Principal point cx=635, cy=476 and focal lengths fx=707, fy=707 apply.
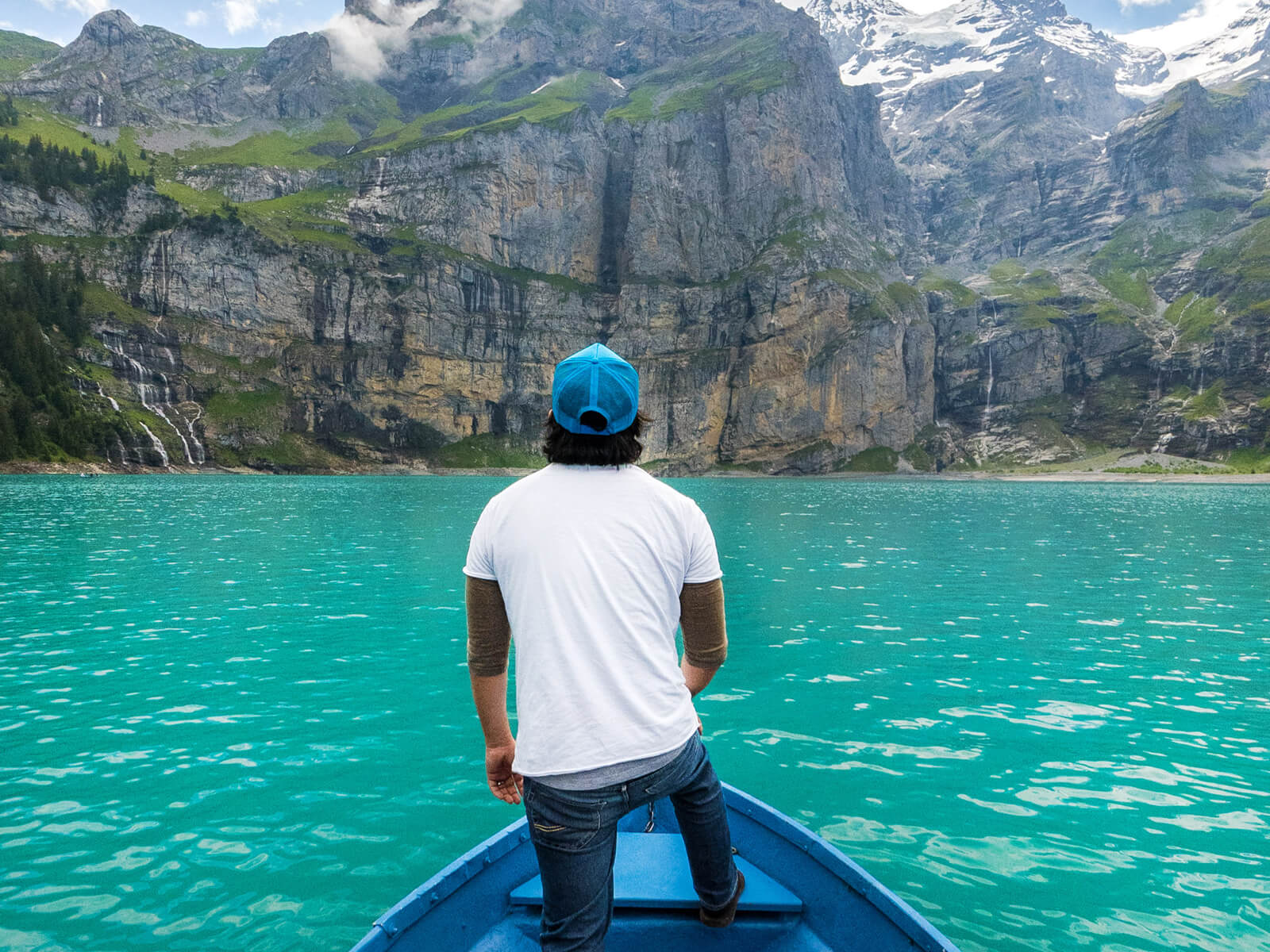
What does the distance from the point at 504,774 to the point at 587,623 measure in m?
1.37

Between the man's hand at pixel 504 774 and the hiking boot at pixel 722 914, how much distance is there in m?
1.61

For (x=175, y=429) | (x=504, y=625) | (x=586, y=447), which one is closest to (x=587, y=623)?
(x=504, y=625)

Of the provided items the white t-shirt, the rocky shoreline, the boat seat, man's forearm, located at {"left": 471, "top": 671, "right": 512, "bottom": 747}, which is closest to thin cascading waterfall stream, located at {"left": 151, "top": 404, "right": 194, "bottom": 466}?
the rocky shoreline

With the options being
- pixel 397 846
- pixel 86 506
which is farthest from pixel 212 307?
pixel 397 846

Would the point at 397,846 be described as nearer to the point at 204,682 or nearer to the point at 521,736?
the point at 521,736

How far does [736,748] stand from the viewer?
11.2 meters

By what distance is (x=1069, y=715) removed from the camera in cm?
1286

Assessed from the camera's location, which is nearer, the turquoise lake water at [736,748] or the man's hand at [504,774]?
the man's hand at [504,774]

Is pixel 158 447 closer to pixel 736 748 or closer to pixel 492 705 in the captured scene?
pixel 736 748

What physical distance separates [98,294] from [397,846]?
213 metres

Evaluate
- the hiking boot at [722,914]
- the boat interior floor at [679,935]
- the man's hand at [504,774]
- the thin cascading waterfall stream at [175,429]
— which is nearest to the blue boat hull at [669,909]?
the boat interior floor at [679,935]

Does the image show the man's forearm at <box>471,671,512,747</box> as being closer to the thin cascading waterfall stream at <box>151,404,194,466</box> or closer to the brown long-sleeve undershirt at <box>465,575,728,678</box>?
the brown long-sleeve undershirt at <box>465,575,728,678</box>

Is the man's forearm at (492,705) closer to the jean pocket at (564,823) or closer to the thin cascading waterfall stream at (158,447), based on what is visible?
the jean pocket at (564,823)

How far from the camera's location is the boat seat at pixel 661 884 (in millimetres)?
4875
